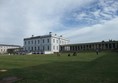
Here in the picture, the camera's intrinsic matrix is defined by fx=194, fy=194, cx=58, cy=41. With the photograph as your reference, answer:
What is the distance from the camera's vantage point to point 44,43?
4225 inches

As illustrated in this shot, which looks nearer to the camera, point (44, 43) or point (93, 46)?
point (93, 46)

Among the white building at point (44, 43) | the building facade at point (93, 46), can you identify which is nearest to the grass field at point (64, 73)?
the building facade at point (93, 46)

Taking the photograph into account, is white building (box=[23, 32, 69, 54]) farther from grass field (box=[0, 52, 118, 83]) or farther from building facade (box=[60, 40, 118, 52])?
grass field (box=[0, 52, 118, 83])

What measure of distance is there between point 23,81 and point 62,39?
103 metres

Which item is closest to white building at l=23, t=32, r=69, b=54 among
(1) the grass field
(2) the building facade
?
(2) the building facade

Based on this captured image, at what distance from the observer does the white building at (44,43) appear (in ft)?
341

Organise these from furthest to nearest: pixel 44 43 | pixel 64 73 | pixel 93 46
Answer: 1. pixel 44 43
2. pixel 93 46
3. pixel 64 73

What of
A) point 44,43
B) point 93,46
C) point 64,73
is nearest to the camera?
point 64,73

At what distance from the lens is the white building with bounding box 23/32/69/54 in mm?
104031

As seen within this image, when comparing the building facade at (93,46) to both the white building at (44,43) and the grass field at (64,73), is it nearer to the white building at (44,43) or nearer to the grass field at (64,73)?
the white building at (44,43)

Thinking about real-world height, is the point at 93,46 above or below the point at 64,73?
above

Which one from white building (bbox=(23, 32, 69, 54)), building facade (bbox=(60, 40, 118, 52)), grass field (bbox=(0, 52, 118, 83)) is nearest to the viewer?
grass field (bbox=(0, 52, 118, 83))

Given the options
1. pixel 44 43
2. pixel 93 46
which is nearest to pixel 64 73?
pixel 93 46

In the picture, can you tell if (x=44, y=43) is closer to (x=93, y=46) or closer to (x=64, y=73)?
(x=93, y=46)
